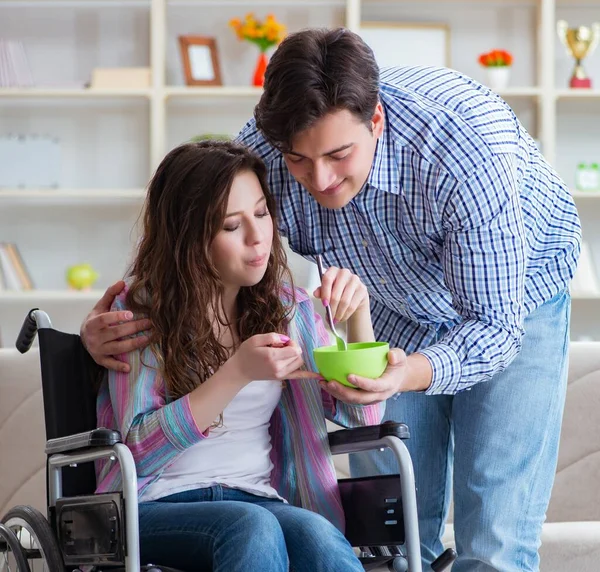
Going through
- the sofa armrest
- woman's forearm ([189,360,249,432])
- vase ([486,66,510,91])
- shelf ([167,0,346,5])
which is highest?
shelf ([167,0,346,5])

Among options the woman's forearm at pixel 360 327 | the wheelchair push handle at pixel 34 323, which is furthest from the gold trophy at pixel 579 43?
the wheelchair push handle at pixel 34 323

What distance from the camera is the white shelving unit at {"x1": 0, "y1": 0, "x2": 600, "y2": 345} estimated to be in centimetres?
489

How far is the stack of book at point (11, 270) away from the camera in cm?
471

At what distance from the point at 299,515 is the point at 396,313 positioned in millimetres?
502

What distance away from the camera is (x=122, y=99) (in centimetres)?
487

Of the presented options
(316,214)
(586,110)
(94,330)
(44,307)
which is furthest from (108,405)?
(586,110)

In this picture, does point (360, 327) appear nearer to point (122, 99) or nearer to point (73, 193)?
point (73, 193)

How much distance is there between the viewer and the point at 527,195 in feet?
5.61

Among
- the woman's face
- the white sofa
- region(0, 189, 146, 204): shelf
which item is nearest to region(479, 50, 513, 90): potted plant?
region(0, 189, 146, 204): shelf

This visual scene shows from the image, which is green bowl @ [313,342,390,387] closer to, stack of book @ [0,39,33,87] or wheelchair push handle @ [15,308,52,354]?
wheelchair push handle @ [15,308,52,354]

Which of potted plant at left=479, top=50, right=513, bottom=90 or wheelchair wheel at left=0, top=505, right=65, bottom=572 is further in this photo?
potted plant at left=479, top=50, right=513, bottom=90

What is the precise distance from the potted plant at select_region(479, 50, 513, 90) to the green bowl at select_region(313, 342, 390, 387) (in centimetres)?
350

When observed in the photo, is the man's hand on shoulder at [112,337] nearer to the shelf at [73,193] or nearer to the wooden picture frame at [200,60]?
the shelf at [73,193]

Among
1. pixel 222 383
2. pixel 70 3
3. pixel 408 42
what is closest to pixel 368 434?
pixel 222 383
